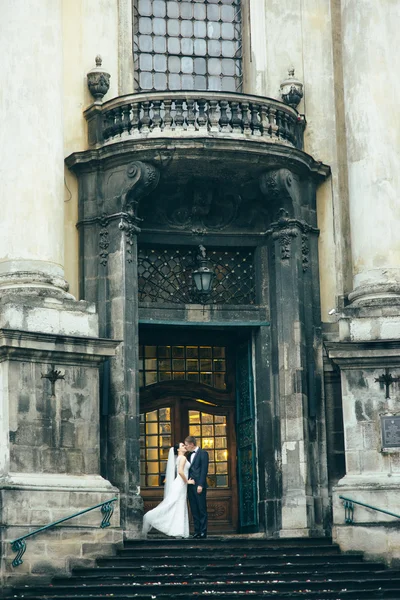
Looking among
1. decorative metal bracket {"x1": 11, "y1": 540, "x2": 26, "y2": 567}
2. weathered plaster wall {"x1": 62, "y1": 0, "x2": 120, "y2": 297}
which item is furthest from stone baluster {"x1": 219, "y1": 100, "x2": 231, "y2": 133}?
decorative metal bracket {"x1": 11, "y1": 540, "x2": 26, "y2": 567}

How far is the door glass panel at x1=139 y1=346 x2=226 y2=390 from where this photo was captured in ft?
104

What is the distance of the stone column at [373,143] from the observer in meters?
30.0

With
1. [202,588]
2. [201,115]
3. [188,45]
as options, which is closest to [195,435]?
[201,115]

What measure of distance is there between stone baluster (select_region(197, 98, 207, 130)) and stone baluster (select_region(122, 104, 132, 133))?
1.31 meters

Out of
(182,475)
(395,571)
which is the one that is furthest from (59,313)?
(395,571)

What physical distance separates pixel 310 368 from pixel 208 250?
3103 mm

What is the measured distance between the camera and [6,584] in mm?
26000

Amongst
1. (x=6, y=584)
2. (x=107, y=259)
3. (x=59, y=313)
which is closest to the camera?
(x=6, y=584)

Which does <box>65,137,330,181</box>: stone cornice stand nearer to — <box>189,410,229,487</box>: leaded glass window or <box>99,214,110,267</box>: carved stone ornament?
<box>99,214,110,267</box>: carved stone ornament

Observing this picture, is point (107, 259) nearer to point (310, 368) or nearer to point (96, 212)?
point (96, 212)

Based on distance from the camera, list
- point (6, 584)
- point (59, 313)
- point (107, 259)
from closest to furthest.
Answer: point (6, 584), point (59, 313), point (107, 259)

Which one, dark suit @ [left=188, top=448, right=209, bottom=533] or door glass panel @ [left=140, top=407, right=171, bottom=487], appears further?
door glass panel @ [left=140, top=407, right=171, bottom=487]

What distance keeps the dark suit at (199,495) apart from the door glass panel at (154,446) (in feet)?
8.21

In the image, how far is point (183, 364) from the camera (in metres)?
31.8
